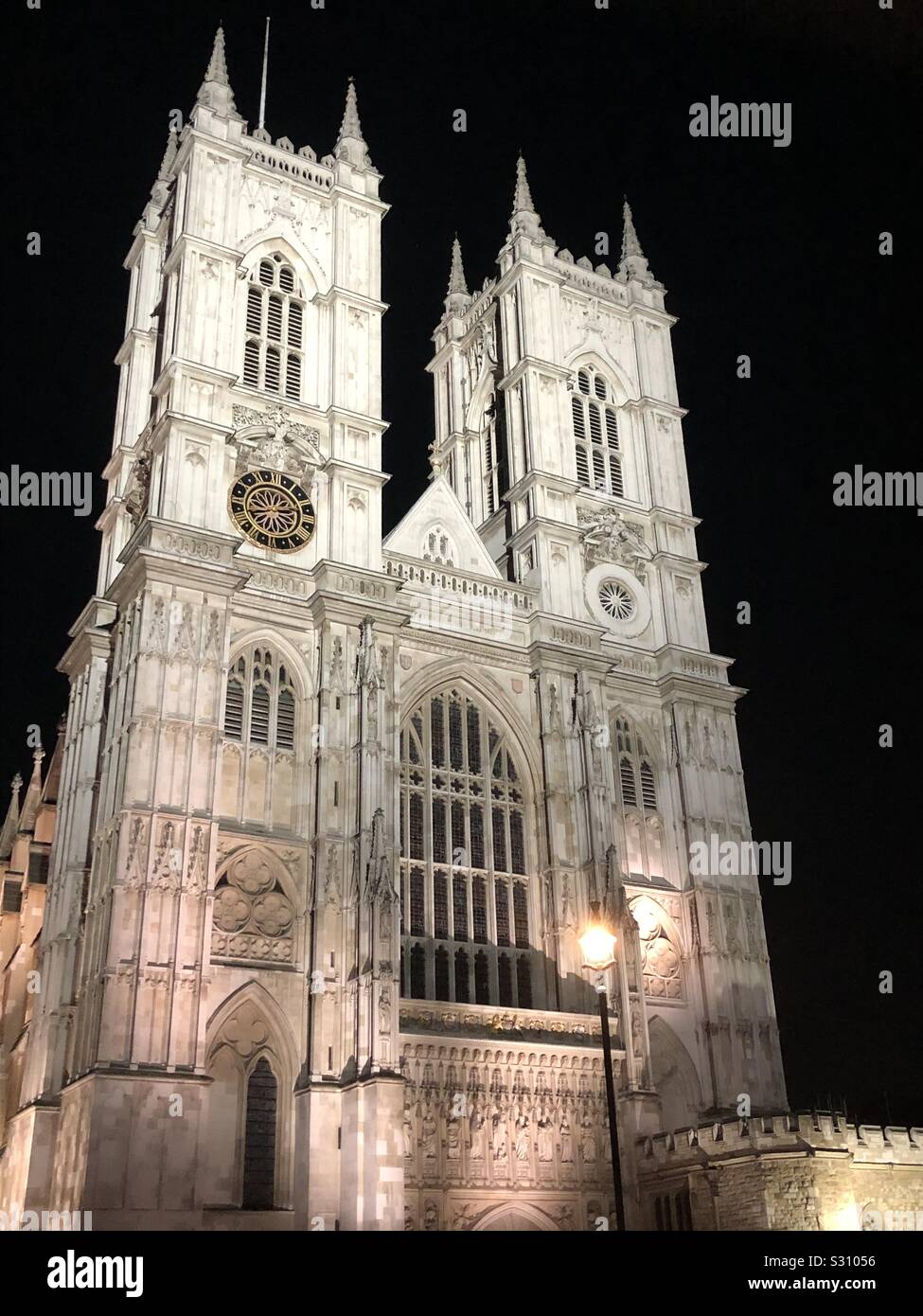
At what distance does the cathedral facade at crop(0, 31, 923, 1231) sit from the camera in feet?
92.6

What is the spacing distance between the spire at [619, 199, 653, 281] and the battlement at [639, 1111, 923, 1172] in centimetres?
3286

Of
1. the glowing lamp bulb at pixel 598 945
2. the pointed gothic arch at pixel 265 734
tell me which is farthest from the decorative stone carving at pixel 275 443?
the glowing lamp bulb at pixel 598 945

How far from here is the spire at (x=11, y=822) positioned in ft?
169

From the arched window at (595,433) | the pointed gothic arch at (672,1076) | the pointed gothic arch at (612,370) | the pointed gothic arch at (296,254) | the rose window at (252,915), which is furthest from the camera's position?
the pointed gothic arch at (612,370)

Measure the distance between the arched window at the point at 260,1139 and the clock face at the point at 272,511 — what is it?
47.7 ft

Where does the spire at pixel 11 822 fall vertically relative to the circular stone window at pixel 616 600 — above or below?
below

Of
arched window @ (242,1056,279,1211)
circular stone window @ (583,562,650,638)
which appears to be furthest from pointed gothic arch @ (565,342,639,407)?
arched window @ (242,1056,279,1211)

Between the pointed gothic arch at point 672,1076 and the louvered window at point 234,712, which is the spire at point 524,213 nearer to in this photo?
the louvered window at point 234,712

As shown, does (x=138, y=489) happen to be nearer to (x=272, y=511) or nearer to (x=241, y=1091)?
(x=272, y=511)

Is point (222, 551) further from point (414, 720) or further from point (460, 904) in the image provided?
point (460, 904)

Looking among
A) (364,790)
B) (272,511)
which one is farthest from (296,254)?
(364,790)

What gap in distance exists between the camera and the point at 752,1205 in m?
27.2
